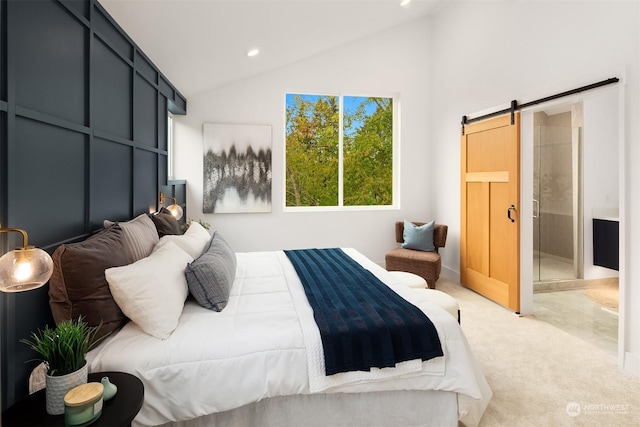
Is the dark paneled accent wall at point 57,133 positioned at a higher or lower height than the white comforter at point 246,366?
higher

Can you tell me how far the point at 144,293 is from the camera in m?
1.62

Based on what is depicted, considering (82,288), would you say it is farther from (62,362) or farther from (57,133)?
(57,133)

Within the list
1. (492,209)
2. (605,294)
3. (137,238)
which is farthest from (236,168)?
(605,294)

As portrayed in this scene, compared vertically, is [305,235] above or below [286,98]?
below

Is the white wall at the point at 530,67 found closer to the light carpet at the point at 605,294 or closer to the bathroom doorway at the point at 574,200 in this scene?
the bathroom doorway at the point at 574,200

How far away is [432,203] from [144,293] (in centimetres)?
444

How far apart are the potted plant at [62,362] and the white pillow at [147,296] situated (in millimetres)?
257

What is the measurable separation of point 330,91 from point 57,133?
3876 mm

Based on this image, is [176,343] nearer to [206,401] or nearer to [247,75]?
[206,401]

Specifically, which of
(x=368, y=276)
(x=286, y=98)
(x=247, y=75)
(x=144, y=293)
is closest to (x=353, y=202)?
(x=286, y=98)

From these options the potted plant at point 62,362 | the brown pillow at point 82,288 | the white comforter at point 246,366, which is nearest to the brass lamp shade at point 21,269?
the potted plant at point 62,362

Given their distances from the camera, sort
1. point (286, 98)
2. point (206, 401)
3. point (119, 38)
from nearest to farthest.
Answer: point (206, 401) < point (119, 38) < point (286, 98)

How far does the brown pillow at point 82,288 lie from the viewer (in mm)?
1503

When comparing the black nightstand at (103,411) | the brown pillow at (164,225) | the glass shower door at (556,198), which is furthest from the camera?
the glass shower door at (556,198)
